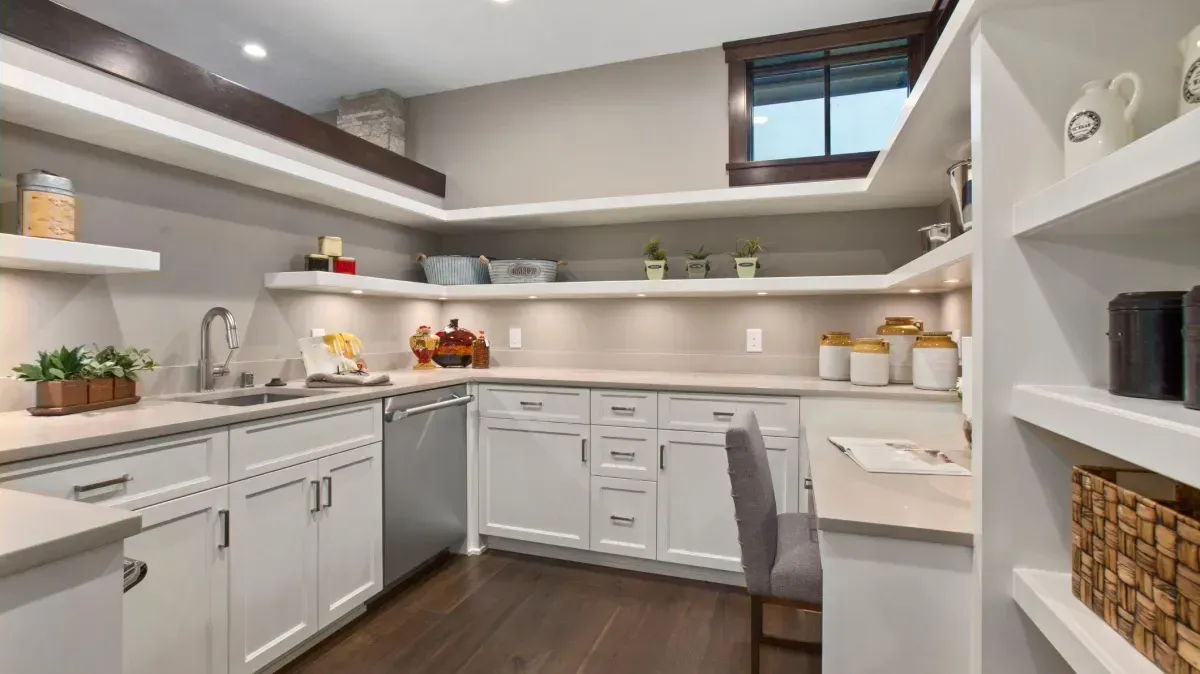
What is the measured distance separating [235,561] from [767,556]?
5.20ft

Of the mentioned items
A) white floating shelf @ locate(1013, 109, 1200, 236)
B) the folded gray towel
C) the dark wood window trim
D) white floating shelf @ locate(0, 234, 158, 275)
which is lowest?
the folded gray towel

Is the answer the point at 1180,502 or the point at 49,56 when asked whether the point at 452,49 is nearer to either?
the point at 49,56

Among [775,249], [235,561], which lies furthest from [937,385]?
[235,561]

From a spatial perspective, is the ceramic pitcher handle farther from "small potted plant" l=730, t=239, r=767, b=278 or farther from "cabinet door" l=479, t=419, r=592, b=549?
"cabinet door" l=479, t=419, r=592, b=549

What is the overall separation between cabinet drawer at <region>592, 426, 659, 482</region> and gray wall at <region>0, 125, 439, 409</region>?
1.46m

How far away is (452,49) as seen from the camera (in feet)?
10.2

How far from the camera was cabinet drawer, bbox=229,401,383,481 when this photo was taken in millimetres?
1750

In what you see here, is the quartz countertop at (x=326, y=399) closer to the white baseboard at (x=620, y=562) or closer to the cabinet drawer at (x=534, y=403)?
the cabinet drawer at (x=534, y=403)

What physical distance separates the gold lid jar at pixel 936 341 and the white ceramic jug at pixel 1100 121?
1.56m

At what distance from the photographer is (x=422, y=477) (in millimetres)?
2566

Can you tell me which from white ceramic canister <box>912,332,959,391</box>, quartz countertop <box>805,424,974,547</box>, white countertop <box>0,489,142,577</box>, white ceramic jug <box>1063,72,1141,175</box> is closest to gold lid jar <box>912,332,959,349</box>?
white ceramic canister <box>912,332,959,391</box>

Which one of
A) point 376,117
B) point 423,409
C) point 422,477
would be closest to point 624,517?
point 422,477

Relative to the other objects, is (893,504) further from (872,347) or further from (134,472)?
(134,472)

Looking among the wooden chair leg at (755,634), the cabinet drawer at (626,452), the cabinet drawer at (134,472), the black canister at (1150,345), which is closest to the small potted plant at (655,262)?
the cabinet drawer at (626,452)
